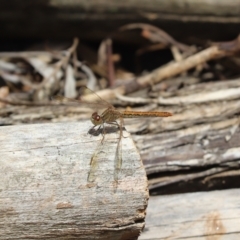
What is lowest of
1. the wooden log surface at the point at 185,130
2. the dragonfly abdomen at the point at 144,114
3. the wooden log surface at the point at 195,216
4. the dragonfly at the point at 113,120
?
the wooden log surface at the point at 195,216

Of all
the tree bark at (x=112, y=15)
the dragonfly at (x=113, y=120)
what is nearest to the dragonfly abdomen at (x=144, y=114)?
the dragonfly at (x=113, y=120)

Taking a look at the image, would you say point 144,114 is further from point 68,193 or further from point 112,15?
point 112,15

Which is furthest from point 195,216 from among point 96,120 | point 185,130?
point 96,120

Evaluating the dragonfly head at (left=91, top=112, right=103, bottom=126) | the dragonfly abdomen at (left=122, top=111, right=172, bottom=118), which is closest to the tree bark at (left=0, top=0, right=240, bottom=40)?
the dragonfly abdomen at (left=122, top=111, right=172, bottom=118)

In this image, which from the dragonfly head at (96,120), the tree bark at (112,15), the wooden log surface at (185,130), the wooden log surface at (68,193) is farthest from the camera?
the tree bark at (112,15)

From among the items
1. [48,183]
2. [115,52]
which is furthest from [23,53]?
[48,183]

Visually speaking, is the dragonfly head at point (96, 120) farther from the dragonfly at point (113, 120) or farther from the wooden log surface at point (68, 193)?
the wooden log surface at point (68, 193)

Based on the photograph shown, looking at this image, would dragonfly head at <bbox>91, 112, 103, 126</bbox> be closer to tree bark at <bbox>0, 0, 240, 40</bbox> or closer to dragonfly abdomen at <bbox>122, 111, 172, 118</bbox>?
dragonfly abdomen at <bbox>122, 111, 172, 118</bbox>
